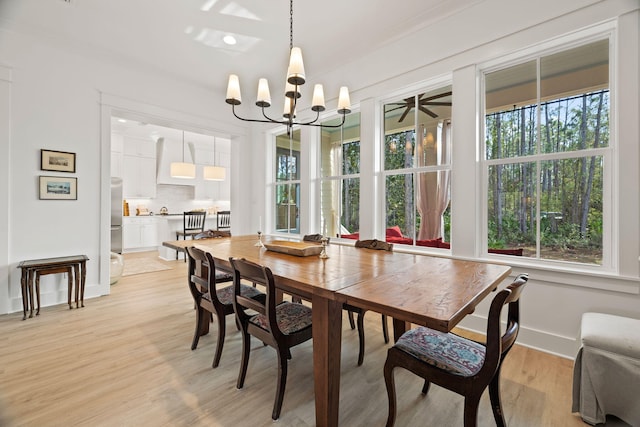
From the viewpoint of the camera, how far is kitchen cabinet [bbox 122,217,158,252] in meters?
6.89

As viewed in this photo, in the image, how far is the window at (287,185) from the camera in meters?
4.84

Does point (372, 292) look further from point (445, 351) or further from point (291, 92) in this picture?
point (291, 92)

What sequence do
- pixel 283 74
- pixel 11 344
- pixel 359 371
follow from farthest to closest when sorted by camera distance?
1. pixel 283 74
2. pixel 11 344
3. pixel 359 371

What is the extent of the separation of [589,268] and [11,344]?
4.85 meters

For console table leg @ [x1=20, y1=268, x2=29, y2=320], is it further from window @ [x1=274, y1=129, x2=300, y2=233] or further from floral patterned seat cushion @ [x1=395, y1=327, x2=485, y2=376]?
floral patterned seat cushion @ [x1=395, y1=327, x2=485, y2=376]

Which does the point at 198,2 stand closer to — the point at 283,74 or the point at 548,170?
the point at 283,74

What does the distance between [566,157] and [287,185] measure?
12.2ft

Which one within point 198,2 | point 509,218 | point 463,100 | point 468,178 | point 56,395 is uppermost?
point 198,2

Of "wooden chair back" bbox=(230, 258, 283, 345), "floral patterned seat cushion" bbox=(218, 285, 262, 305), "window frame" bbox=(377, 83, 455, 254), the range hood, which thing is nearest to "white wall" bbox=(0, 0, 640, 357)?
"window frame" bbox=(377, 83, 455, 254)

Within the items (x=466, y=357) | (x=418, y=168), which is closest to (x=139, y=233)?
(x=418, y=168)

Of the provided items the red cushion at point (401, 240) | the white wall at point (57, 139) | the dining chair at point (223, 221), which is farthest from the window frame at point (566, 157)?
the dining chair at point (223, 221)

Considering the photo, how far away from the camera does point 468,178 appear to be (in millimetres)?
2768

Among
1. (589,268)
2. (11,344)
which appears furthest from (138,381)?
(589,268)

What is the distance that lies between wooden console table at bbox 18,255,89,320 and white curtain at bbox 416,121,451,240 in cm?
403
